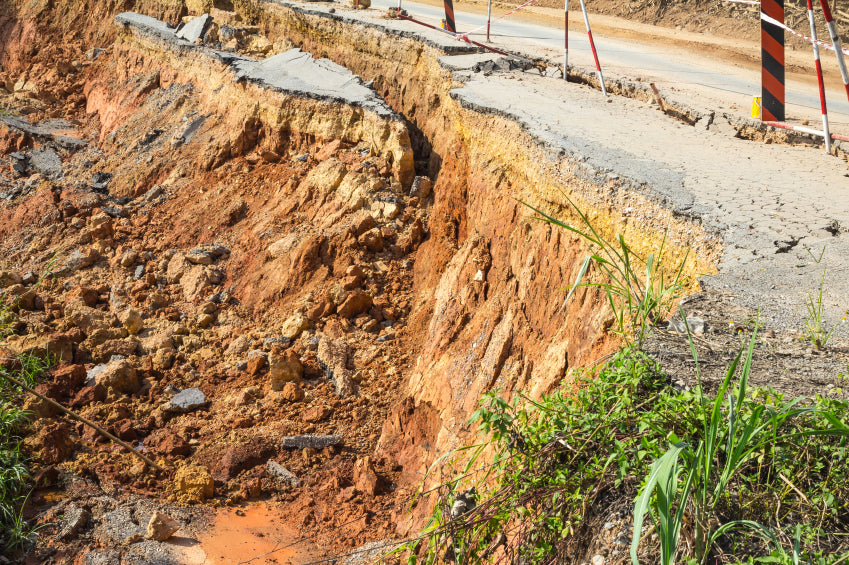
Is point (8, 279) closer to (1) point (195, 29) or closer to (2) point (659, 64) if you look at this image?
(1) point (195, 29)

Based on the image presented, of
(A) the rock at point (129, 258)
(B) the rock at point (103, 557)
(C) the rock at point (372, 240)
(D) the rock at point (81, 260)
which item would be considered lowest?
(B) the rock at point (103, 557)

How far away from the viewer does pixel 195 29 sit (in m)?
11.8

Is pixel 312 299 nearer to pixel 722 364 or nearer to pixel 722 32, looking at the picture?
pixel 722 364

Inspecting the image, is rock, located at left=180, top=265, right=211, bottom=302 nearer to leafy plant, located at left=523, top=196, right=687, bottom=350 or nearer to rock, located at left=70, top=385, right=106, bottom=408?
rock, located at left=70, top=385, right=106, bottom=408

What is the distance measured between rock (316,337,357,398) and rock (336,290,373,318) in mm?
366

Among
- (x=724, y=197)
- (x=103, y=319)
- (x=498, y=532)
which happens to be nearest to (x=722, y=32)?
(x=724, y=197)

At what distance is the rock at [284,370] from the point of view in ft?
21.9

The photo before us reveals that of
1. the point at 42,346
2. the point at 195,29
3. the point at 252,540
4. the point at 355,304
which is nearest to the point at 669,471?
the point at 252,540

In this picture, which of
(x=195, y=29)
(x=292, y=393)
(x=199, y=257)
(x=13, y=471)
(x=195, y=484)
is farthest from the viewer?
(x=195, y=29)

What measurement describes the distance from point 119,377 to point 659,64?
8760mm

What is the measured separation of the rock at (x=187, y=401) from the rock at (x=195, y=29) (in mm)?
7286

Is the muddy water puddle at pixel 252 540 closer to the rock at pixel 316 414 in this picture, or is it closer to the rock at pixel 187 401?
the rock at pixel 316 414

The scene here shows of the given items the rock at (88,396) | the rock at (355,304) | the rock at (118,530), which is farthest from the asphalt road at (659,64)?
the rock at (118,530)

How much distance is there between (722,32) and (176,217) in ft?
40.7
